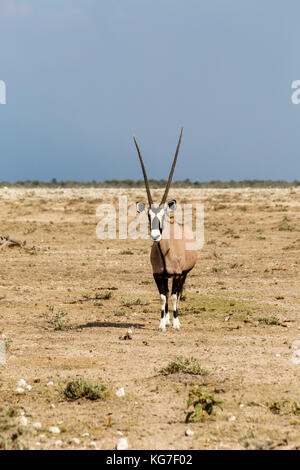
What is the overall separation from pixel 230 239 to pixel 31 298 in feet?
52.6

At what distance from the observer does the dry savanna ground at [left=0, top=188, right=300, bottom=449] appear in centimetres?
667

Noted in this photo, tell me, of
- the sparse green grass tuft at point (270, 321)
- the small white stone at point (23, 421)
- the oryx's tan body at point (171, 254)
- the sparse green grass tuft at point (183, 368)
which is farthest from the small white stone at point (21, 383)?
the sparse green grass tuft at point (270, 321)

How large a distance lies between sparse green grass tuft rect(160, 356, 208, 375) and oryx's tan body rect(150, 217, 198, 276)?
3363mm

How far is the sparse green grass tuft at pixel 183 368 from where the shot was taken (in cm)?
875

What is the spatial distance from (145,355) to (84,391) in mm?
2310

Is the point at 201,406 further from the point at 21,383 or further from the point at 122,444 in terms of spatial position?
the point at 21,383

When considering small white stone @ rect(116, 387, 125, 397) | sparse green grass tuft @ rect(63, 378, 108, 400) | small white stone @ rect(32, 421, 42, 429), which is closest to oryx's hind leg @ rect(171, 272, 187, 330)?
small white stone @ rect(116, 387, 125, 397)

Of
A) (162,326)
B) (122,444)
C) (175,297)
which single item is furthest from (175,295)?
(122,444)

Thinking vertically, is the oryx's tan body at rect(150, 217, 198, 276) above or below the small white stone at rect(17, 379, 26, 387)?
above

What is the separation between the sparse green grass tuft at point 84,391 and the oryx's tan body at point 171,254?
A: 447 cm

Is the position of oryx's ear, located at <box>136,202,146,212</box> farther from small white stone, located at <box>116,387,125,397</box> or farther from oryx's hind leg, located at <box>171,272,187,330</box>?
small white stone, located at <box>116,387,125,397</box>
